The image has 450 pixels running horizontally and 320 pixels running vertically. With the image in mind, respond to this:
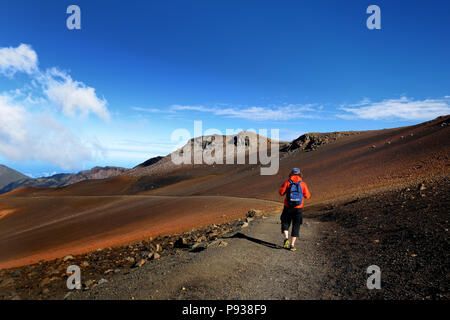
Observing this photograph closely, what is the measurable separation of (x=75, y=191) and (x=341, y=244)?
69.0 meters

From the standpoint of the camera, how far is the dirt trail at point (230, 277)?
3.83m

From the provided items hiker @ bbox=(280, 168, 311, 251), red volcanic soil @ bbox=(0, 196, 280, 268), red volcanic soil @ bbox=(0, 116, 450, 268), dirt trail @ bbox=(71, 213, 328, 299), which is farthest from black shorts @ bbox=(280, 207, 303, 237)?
red volcanic soil @ bbox=(0, 116, 450, 268)

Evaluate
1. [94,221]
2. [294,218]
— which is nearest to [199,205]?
[94,221]

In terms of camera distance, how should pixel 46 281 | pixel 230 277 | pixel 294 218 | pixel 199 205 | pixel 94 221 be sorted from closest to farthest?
pixel 230 277
pixel 46 281
pixel 294 218
pixel 199 205
pixel 94 221

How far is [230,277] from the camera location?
4316 millimetres

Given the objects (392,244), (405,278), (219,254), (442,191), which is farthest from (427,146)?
(219,254)

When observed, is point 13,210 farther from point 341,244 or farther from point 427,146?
point 427,146

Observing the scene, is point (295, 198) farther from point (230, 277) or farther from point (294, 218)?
point (230, 277)

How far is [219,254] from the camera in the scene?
539 cm

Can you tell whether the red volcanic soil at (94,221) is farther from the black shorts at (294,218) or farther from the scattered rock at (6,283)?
the black shorts at (294,218)

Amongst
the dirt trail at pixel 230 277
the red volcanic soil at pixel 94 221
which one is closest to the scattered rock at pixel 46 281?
the dirt trail at pixel 230 277

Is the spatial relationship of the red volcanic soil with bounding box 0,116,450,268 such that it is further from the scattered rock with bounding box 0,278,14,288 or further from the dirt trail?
the dirt trail

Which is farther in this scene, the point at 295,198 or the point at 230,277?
the point at 295,198

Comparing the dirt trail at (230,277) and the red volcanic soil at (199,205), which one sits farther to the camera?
the red volcanic soil at (199,205)
